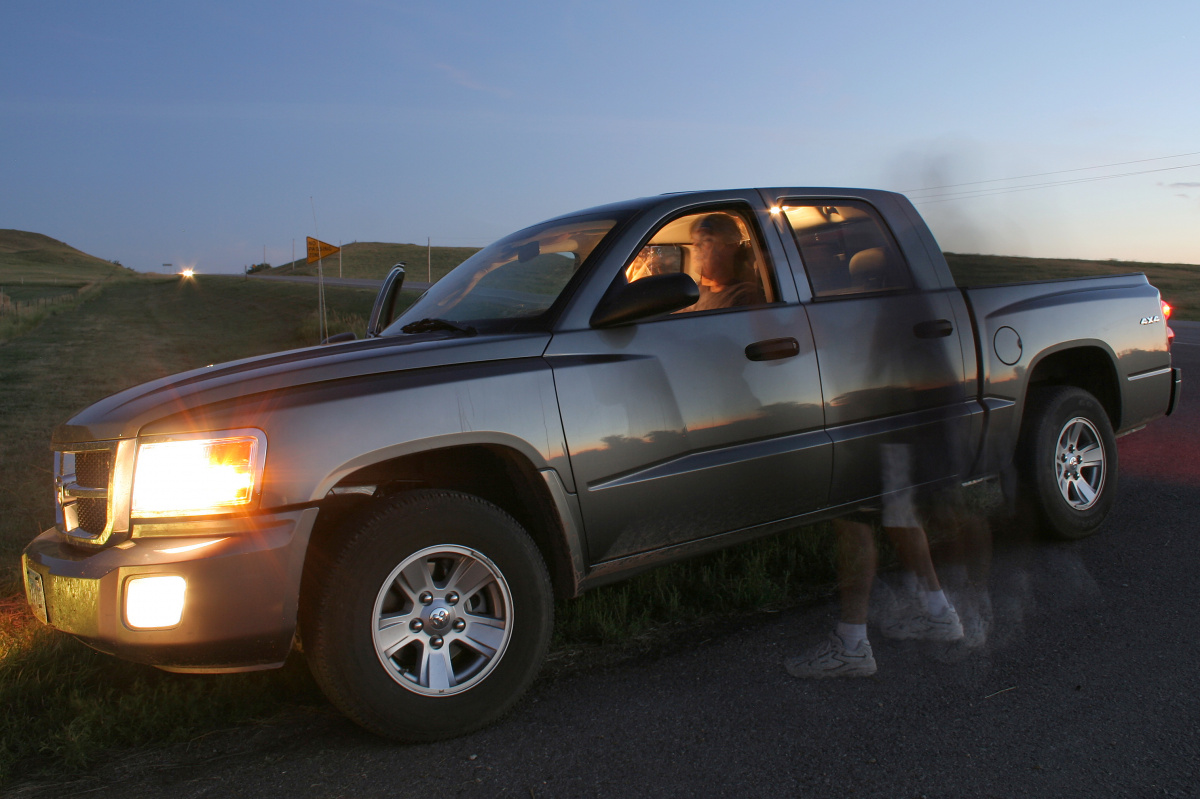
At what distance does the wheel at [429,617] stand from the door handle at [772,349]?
46.6 inches

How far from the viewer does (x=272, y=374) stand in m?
2.79

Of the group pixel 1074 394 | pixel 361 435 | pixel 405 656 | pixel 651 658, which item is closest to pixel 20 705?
pixel 405 656

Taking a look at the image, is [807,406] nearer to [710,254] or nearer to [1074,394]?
[710,254]

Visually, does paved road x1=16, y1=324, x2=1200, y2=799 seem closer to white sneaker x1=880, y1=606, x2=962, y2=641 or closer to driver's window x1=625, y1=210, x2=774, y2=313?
white sneaker x1=880, y1=606, x2=962, y2=641

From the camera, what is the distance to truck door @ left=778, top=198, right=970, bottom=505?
3.71 meters

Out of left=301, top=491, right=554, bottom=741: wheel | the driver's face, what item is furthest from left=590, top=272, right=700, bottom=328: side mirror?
left=301, top=491, right=554, bottom=741: wheel

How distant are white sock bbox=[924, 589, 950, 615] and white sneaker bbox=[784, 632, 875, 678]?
14.4 inches

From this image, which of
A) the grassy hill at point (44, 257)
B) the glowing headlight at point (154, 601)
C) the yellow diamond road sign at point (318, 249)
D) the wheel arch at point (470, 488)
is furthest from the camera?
the grassy hill at point (44, 257)

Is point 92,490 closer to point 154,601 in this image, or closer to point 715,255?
point 154,601

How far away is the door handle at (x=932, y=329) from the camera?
157 inches

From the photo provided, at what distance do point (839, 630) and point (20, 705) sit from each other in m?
2.97

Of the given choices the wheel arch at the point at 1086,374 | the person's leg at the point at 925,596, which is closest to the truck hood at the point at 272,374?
the person's leg at the point at 925,596

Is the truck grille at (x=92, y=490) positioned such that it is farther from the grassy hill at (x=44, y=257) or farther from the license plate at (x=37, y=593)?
the grassy hill at (x=44, y=257)

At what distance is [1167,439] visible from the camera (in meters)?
7.34
